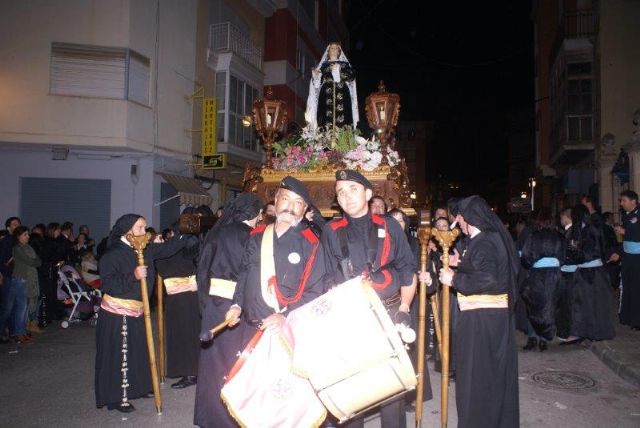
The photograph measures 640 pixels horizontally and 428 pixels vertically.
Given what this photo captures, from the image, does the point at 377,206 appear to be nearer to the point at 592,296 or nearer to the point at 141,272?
the point at 141,272

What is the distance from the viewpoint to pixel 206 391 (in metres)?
4.58

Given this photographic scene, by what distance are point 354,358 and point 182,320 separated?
4127 millimetres

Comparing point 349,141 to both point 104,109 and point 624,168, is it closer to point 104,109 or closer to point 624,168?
point 624,168

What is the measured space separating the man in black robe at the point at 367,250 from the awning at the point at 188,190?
43.0 ft

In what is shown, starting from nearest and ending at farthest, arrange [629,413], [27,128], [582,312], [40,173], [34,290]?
[629,413], [582,312], [34,290], [27,128], [40,173]

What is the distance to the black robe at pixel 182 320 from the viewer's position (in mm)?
6227

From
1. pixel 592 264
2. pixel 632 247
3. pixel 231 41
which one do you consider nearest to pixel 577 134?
pixel 632 247

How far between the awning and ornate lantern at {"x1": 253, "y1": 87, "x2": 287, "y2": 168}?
874 centimetres

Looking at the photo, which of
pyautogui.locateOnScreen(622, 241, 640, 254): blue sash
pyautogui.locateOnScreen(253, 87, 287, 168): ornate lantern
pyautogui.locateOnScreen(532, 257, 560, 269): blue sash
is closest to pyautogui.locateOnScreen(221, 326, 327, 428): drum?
pyautogui.locateOnScreen(253, 87, 287, 168): ornate lantern

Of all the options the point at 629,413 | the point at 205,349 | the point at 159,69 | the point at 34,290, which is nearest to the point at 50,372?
the point at 34,290

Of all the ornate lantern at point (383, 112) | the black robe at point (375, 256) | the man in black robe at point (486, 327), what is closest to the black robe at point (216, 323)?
the black robe at point (375, 256)

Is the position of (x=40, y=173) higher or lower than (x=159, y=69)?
lower

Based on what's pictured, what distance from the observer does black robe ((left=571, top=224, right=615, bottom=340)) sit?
7492 millimetres

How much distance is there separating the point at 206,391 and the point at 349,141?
4.52 m
